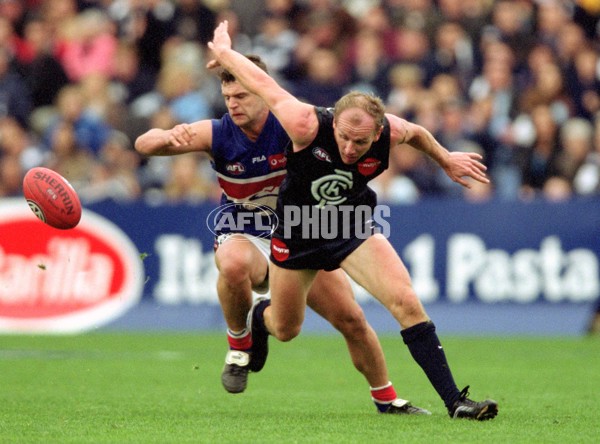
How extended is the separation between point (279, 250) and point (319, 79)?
31.0 ft

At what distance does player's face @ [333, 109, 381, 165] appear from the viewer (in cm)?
741

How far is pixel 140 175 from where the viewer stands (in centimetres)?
1656

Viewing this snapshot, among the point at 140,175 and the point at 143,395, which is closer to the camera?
the point at 143,395

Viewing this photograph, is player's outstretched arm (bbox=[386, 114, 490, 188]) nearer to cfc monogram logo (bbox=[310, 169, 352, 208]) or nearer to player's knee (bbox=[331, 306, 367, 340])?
cfc monogram logo (bbox=[310, 169, 352, 208])

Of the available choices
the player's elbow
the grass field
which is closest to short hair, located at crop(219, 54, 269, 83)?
the player's elbow

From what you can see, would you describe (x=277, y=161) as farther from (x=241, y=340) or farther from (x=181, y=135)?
(x=241, y=340)

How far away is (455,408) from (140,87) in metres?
11.0

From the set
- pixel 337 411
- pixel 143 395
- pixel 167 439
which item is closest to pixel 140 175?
pixel 143 395

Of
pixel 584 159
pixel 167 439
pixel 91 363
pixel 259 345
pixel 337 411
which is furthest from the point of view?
pixel 584 159

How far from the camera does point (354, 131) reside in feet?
24.3

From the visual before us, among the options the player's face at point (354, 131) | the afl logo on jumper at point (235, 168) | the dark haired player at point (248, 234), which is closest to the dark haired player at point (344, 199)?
the player's face at point (354, 131)

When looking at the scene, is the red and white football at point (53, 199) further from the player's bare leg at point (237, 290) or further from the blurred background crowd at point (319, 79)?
the blurred background crowd at point (319, 79)

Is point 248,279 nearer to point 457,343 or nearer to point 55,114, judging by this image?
point 457,343

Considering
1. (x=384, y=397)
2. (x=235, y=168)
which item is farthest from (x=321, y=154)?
(x=384, y=397)
